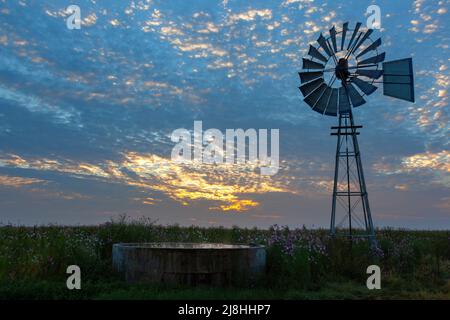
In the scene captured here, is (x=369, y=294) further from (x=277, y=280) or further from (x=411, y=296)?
(x=277, y=280)

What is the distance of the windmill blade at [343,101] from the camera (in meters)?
19.8

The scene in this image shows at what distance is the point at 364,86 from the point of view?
19594 mm

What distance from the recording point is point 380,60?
1942 centimetres

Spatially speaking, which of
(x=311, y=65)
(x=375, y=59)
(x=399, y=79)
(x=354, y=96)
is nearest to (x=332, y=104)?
(x=354, y=96)

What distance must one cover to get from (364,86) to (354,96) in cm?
59

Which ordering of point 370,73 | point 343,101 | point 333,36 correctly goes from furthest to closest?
point 333,36 < point 343,101 < point 370,73

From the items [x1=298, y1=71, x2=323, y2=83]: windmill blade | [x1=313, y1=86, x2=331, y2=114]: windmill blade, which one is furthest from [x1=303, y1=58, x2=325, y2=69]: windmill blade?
[x1=313, y1=86, x2=331, y2=114]: windmill blade

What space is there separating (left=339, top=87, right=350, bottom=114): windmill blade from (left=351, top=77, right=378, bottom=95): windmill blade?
0.60 meters

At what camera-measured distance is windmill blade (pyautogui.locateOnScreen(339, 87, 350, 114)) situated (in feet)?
64.9

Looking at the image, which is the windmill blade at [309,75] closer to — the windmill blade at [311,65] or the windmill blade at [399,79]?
the windmill blade at [311,65]

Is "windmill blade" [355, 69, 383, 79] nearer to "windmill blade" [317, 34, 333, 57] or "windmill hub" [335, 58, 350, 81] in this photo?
"windmill hub" [335, 58, 350, 81]

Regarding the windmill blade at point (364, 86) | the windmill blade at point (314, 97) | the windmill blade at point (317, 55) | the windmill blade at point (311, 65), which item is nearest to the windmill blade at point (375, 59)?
the windmill blade at point (364, 86)

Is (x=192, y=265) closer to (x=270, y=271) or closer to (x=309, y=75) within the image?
(x=270, y=271)
